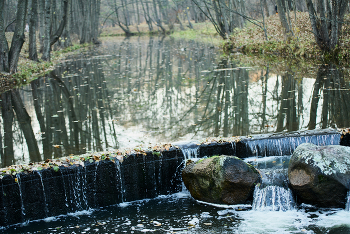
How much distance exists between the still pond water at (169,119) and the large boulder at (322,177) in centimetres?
20

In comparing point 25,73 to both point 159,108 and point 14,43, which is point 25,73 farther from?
point 159,108

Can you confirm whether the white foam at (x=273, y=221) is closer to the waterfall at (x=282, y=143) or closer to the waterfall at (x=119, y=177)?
the waterfall at (x=282, y=143)

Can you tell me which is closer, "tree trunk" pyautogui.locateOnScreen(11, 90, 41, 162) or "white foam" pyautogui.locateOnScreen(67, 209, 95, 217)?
"white foam" pyautogui.locateOnScreen(67, 209, 95, 217)

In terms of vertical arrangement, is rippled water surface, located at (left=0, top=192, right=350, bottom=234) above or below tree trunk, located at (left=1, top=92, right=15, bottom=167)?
below

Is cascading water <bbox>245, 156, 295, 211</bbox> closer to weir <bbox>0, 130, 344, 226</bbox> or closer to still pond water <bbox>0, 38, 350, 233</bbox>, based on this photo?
weir <bbox>0, 130, 344, 226</bbox>

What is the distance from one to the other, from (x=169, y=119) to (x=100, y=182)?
3847mm

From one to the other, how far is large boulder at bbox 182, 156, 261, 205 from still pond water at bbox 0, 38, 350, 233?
0.20 m

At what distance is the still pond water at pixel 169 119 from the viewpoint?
547 centimetres

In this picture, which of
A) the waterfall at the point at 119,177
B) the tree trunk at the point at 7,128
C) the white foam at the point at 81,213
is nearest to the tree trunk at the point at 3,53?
the tree trunk at the point at 7,128

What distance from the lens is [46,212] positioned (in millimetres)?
5906

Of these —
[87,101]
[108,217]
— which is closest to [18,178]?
[108,217]

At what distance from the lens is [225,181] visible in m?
5.95

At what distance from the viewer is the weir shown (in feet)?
18.8

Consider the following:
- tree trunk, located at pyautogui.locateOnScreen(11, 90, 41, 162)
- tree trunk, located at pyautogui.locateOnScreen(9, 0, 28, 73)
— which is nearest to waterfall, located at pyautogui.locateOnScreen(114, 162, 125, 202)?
tree trunk, located at pyautogui.locateOnScreen(11, 90, 41, 162)
